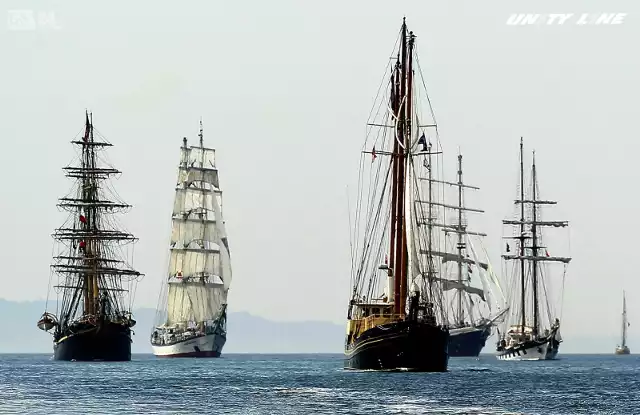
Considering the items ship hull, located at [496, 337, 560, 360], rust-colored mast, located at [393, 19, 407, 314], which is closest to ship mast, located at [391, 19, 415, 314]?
rust-colored mast, located at [393, 19, 407, 314]

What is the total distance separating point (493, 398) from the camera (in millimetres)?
80062

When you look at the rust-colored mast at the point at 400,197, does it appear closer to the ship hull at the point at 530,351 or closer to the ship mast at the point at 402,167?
the ship mast at the point at 402,167

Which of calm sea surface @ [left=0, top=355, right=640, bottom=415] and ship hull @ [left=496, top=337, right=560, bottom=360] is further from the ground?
ship hull @ [left=496, top=337, right=560, bottom=360]

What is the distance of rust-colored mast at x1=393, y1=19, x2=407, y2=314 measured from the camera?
309 feet

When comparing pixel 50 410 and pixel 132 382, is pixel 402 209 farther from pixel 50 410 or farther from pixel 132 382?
pixel 50 410

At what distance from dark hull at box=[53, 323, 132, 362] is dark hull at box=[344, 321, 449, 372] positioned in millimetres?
69530

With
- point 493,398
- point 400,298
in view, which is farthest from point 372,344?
point 493,398

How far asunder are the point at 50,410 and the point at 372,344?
2716 centimetres

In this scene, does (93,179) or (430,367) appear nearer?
(430,367)

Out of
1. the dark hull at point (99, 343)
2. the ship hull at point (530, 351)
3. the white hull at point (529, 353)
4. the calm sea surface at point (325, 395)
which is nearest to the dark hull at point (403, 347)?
the calm sea surface at point (325, 395)

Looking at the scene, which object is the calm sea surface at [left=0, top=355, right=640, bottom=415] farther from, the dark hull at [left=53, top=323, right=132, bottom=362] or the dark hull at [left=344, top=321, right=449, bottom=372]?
the dark hull at [left=53, top=323, right=132, bottom=362]

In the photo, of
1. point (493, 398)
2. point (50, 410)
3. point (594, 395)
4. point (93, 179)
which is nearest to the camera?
point (50, 410)

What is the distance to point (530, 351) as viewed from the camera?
623ft

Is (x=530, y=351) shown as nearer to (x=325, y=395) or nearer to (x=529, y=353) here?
(x=529, y=353)
